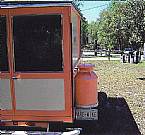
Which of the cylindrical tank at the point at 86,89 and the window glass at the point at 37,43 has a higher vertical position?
the window glass at the point at 37,43

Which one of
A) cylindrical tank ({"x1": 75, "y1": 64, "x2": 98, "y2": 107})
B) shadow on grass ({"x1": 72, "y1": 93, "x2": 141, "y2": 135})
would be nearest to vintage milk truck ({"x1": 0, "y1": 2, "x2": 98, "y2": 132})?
cylindrical tank ({"x1": 75, "y1": 64, "x2": 98, "y2": 107})

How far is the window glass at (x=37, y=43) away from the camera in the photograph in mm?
6414

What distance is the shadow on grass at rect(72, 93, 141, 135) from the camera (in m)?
7.25

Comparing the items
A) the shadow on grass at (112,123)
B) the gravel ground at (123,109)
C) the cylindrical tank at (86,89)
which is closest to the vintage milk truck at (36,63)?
the cylindrical tank at (86,89)

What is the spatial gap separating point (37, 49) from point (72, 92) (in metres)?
1.08

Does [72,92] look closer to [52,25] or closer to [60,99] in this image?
[60,99]

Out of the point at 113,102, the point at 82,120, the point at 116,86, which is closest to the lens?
the point at 82,120

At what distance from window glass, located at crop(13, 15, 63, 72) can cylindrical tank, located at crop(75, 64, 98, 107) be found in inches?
29.8

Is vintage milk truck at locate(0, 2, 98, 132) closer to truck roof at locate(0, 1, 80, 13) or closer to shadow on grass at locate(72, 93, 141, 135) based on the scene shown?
truck roof at locate(0, 1, 80, 13)

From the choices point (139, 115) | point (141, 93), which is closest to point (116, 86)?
point (141, 93)

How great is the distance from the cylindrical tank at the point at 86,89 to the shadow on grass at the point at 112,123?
586 millimetres

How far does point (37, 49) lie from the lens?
21.4ft

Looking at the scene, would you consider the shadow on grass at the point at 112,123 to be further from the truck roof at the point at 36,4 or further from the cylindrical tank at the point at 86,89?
the truck roof at the point at 36,4

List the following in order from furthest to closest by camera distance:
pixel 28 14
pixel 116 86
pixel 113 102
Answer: pixel 116 86, pixel 113 102, pixel 28 14
